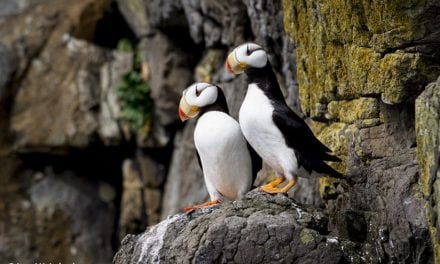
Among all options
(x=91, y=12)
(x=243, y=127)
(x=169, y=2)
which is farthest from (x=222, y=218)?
(x=91, y=12)

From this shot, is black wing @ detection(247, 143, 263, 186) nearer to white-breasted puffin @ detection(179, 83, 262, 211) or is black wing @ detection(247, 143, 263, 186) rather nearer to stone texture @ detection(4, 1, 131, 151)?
white-breasted puffin @ detection(179, 83, 262, 211)

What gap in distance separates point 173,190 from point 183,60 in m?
1.41

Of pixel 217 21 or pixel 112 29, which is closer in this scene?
pixel 217 21

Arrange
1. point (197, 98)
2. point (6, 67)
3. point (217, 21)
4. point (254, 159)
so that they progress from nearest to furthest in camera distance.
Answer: point (197, 98) < point (254, 159) < point (217, 21) < point (6, 67)

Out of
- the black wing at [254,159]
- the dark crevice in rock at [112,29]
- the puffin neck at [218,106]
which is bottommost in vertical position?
the black wing at [254,159]

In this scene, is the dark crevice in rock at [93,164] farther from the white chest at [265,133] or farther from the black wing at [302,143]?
the black wing at [302,143]

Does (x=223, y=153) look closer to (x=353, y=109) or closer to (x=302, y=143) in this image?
(x=302, y=143)

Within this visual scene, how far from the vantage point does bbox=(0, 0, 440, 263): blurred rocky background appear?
5.55 metres

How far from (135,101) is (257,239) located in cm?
530

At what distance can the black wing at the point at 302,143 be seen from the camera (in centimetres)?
514

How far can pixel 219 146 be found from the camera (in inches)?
212

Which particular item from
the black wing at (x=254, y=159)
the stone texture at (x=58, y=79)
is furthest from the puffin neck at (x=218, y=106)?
the stone texture at (x=58, y=79)

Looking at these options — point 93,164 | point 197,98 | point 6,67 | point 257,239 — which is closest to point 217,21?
point 197,98

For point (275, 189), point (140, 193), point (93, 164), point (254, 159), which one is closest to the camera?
point (275, 189)
